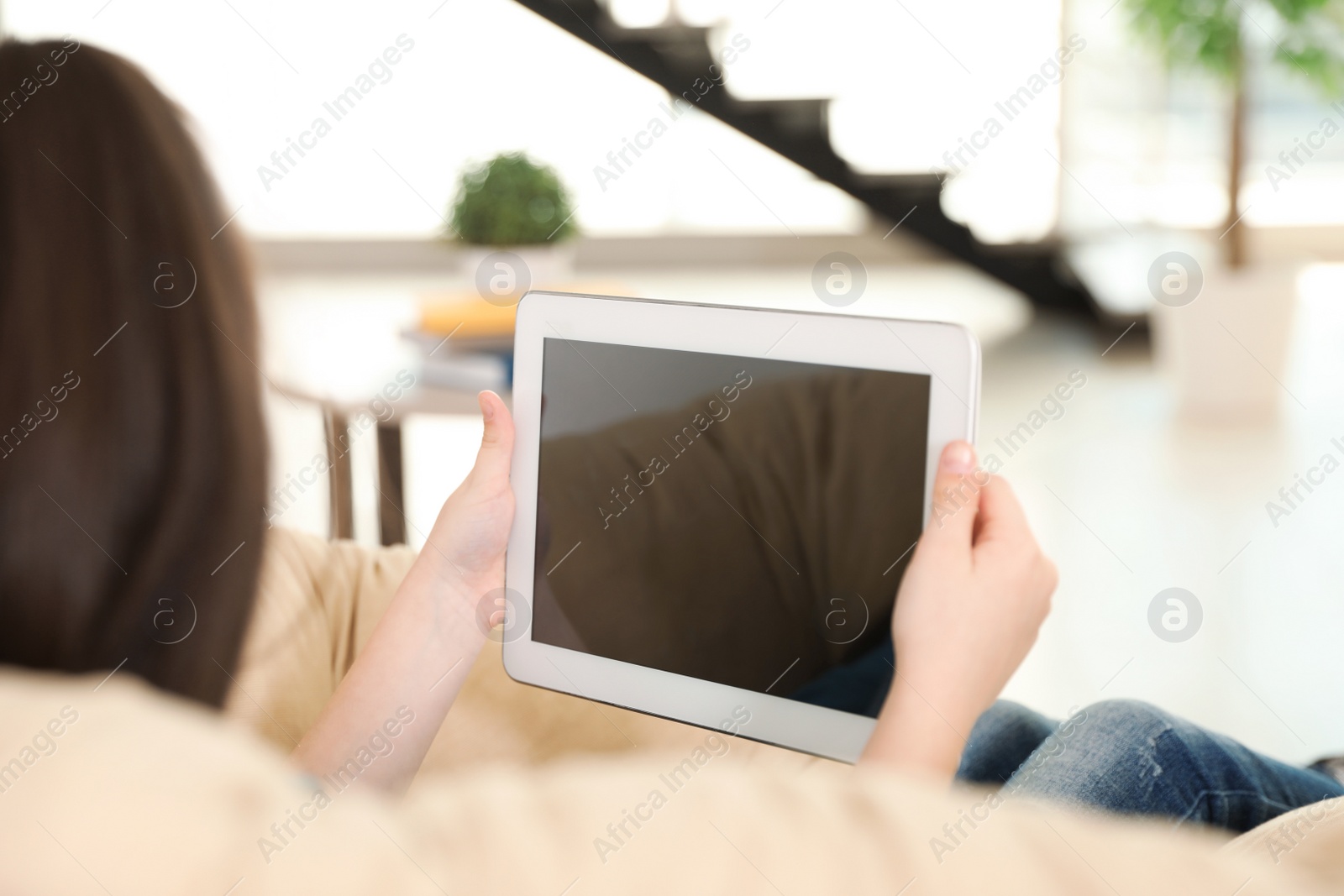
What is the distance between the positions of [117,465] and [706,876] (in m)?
0.48

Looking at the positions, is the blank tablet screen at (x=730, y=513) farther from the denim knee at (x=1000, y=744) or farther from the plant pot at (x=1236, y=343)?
the plant pot at (x=1236, y=343)

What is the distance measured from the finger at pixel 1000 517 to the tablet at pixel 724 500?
4cm

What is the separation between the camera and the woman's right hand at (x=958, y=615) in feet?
1.93

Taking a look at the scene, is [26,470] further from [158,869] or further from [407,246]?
[407,246]

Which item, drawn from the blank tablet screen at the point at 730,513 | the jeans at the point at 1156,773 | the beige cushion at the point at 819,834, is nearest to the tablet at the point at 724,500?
the blank tablet screen at the point at 730,513

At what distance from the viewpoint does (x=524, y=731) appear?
97 cm

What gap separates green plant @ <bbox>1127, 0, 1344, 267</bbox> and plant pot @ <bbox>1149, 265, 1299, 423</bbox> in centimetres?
20

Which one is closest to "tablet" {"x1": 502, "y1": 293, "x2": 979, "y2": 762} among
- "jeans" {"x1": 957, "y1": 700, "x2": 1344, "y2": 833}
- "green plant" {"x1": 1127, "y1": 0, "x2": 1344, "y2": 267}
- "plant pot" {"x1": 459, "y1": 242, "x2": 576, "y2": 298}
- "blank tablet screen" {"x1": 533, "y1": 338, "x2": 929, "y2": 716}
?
"blank tablet screen" {"x1": 533, "y1": 338, "x2": 929, "y2": 716}

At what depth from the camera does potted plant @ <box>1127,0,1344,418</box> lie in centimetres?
343

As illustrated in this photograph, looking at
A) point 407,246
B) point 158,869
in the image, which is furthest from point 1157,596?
point 407,246

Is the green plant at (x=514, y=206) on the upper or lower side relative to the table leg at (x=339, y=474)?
upper

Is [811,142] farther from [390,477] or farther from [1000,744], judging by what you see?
[1000,744]

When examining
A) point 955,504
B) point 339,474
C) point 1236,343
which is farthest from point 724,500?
point 1236,343

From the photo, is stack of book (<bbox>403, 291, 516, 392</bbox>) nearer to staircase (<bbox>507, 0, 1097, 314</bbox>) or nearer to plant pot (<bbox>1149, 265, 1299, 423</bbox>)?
staircase (<bbox>507, 0, 1097, 314</bbox>)
